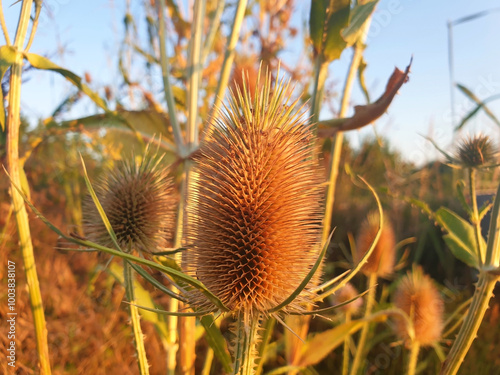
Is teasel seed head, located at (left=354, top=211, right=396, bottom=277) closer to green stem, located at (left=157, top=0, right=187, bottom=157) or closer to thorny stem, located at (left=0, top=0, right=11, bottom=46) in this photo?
green stem, located at (left=157, top=0, right=187, bottom=157)

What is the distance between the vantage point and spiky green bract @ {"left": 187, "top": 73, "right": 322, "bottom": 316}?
113 cm

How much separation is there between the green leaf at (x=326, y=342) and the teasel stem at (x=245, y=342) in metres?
0.72

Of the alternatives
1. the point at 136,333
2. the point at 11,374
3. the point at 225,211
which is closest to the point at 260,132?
the point at 225,211

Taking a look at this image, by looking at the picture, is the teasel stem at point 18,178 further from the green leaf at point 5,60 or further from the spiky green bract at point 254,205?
the spiky green bract at point 254,205

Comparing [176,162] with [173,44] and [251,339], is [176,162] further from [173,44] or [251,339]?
[173,44]

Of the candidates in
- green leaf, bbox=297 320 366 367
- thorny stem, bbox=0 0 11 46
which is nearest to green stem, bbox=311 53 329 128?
green leaf, bbox=297 320 366 367

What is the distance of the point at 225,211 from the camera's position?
3.88 ft

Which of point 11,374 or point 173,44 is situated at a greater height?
point 173,44

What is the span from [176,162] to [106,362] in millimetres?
1874

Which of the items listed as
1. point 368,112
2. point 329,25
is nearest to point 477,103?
point 368,112

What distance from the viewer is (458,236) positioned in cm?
174

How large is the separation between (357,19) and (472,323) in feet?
4.30

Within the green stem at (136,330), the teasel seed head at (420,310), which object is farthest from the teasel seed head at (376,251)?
the green stem at (136,330)

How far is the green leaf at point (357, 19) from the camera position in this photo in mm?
1575
